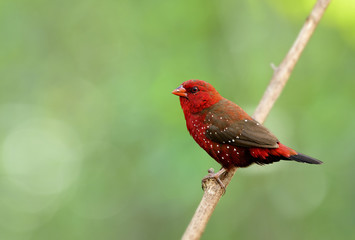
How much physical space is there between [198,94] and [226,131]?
43cm

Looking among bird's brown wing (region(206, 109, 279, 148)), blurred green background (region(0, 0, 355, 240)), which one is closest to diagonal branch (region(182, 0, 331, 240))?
bird's brown wing (region(206, 109, 279, 148))

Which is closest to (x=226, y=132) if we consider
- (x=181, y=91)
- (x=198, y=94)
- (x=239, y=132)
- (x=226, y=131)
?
(x=226, y=131)

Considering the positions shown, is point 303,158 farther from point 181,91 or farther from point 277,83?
point 181,91

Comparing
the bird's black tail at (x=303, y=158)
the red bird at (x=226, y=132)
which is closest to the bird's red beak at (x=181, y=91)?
the red bird at (x=226, y=132)

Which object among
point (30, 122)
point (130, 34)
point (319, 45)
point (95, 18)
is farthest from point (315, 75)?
point (30, 122)

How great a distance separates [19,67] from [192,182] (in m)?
4.47

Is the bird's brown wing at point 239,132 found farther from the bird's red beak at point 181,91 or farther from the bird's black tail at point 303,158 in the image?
the bird's red beak at point 181,91

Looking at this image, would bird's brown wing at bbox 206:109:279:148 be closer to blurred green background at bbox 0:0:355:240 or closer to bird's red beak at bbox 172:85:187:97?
bird's red beak at bbox 172:85:187:97

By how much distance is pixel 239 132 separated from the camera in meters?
3.44

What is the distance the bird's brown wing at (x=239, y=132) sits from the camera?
11.0ft

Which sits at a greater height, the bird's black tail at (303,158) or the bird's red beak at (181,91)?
the bird's red beak at (181,91)

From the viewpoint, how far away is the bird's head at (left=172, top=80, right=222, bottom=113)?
364 cm

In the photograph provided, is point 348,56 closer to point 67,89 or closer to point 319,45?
point 319,45

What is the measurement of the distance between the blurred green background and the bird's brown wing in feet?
4.60
